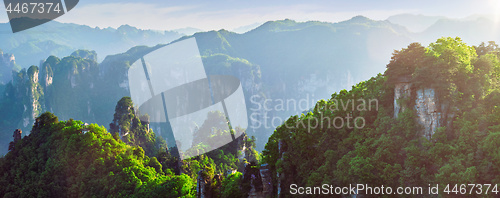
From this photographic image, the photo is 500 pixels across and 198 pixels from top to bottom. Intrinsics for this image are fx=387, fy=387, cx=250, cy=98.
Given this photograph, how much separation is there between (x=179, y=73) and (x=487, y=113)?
12148 centimetres

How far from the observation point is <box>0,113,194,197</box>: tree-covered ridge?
1015 inches

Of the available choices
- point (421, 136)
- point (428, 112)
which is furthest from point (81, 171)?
point (428, 112)

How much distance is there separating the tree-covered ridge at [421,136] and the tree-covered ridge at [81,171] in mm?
9883

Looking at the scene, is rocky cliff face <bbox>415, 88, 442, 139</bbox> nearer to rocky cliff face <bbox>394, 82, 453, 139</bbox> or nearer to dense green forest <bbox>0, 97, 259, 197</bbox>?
rocky cliff face <bbox>394, 82, 453, 139</bbox>

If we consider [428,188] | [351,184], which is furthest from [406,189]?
[351,184]

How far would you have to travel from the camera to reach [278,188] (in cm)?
2084

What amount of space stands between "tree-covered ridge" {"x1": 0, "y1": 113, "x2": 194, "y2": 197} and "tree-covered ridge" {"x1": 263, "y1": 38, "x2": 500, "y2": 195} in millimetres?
9883

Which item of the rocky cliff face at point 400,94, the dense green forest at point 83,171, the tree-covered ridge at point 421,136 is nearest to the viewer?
the tree-covered ridge at point 421,136

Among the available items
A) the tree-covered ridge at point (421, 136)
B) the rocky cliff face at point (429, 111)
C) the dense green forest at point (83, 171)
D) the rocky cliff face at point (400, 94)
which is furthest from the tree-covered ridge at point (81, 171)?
the rocky cliff face at point (429, 111)

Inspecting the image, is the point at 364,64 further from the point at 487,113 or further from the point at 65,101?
the point at 487,113

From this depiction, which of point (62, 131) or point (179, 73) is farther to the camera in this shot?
point (179, 73)


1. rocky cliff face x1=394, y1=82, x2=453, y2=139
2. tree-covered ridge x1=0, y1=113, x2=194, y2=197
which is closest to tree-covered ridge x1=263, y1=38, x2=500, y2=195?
rocky cliff face x1=394, y1=82, x2=453, y2=139

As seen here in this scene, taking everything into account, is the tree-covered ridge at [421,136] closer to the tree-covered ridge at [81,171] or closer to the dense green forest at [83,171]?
the dense green forest at [83,171]

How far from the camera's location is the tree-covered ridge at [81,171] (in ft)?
84.6
